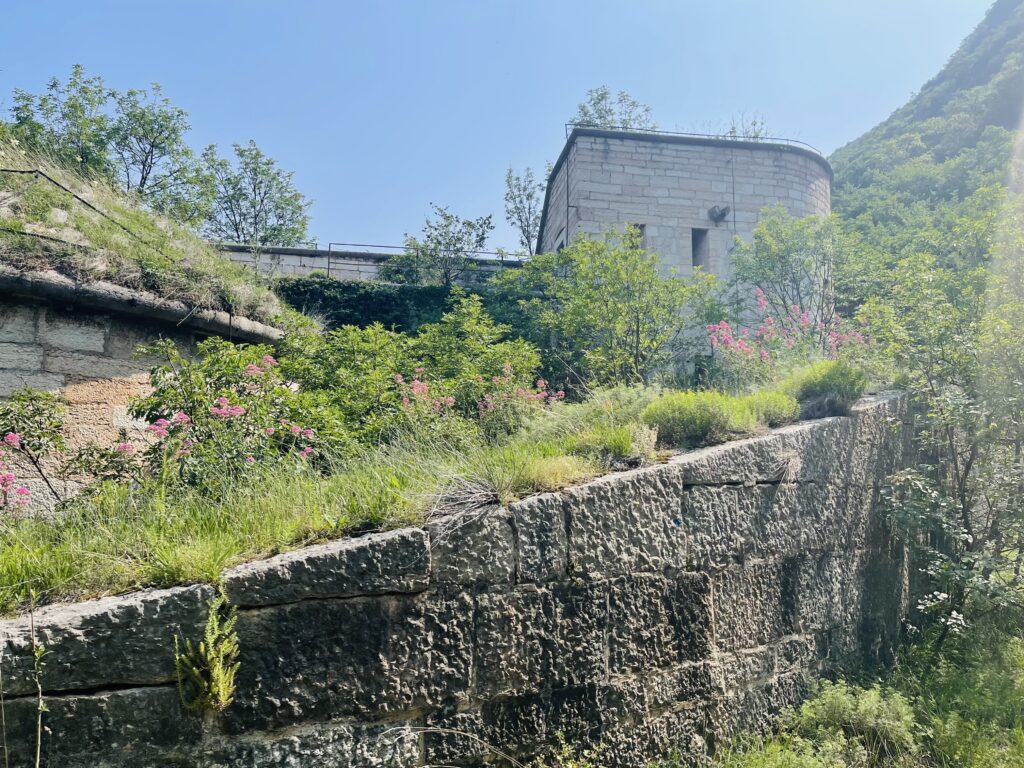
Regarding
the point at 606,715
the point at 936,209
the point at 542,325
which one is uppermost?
the point at 936,209

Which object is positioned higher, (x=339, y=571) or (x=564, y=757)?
(x=339, y=571)

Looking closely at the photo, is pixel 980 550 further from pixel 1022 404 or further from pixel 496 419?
pixel 496 419

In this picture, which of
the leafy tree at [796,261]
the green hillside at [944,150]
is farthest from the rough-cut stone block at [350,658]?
the green hillside at [944,150]

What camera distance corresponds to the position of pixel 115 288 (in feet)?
19.4

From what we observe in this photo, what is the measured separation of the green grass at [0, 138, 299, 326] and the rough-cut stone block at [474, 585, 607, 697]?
4.62 m

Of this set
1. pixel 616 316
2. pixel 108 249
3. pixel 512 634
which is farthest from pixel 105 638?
pixel 616 316

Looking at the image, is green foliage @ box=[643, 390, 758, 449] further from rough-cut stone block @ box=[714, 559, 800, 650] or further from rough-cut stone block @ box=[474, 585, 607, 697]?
rough-cut stone block @ box=[474, 585, 607, 697]

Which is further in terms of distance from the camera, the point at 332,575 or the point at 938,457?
the point at 938,457

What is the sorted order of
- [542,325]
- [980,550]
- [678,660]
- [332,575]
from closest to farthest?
[332,575] → [678,660] → [980,550] → [542,325]

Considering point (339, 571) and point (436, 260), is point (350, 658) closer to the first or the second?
point (339, 571)

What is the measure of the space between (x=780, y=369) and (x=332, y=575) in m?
4.68

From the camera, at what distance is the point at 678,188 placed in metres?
14.5

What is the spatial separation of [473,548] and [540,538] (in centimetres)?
35

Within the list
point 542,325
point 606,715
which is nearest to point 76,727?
point 606,715
